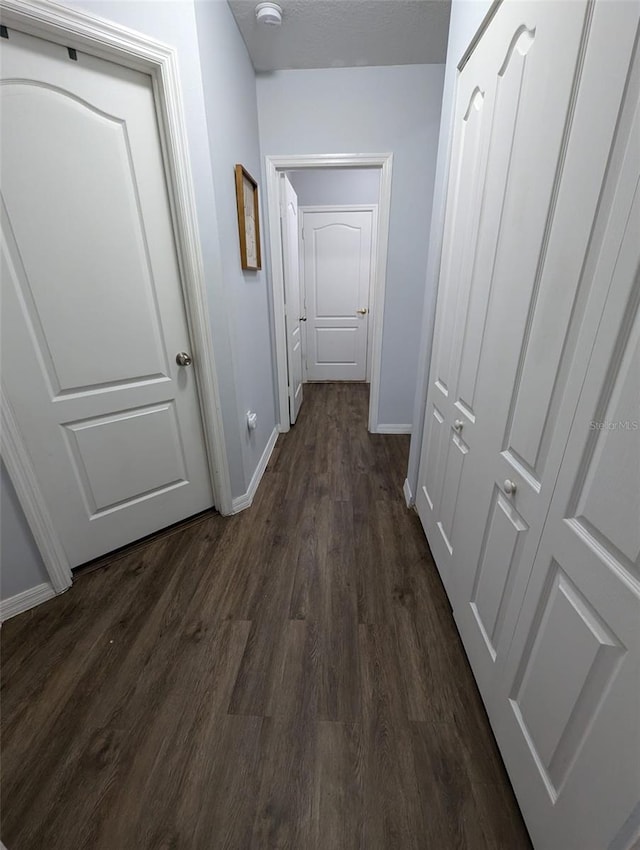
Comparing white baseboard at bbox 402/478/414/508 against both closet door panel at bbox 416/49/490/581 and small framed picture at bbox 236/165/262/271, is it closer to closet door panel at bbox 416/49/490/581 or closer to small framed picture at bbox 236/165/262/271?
closet door panel at bbox 416/49/490/581

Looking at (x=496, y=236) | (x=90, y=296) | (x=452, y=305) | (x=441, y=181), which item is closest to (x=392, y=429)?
(x=452, y=305)

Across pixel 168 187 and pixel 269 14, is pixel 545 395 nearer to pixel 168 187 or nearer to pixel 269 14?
pixel 168 187

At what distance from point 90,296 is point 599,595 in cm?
188

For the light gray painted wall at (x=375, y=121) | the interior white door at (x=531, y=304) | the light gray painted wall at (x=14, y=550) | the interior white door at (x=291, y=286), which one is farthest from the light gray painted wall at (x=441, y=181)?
the light gray painted wall at (x=14, y=550)

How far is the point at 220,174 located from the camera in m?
1.69

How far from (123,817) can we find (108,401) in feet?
4.62

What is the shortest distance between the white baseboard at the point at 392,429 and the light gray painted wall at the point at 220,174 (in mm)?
1210

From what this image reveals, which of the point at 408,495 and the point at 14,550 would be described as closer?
→ the point at 14,550

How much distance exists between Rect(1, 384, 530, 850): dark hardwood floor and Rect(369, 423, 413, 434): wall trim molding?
1.40m

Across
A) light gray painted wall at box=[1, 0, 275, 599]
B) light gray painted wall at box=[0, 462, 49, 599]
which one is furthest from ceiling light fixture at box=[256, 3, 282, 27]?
light gray painted wall at box=[0, 462, 49, 599]

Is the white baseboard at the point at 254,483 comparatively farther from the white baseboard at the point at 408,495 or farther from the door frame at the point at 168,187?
the white baseboard at the point at 408,495

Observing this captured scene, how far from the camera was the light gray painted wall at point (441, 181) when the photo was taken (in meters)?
1.28

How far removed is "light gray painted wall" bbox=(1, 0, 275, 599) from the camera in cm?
135

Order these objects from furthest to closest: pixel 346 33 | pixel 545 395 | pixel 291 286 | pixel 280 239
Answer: pixel 291 286 → pixel 280 239 → pixel 346 33 → pixel 545 395
